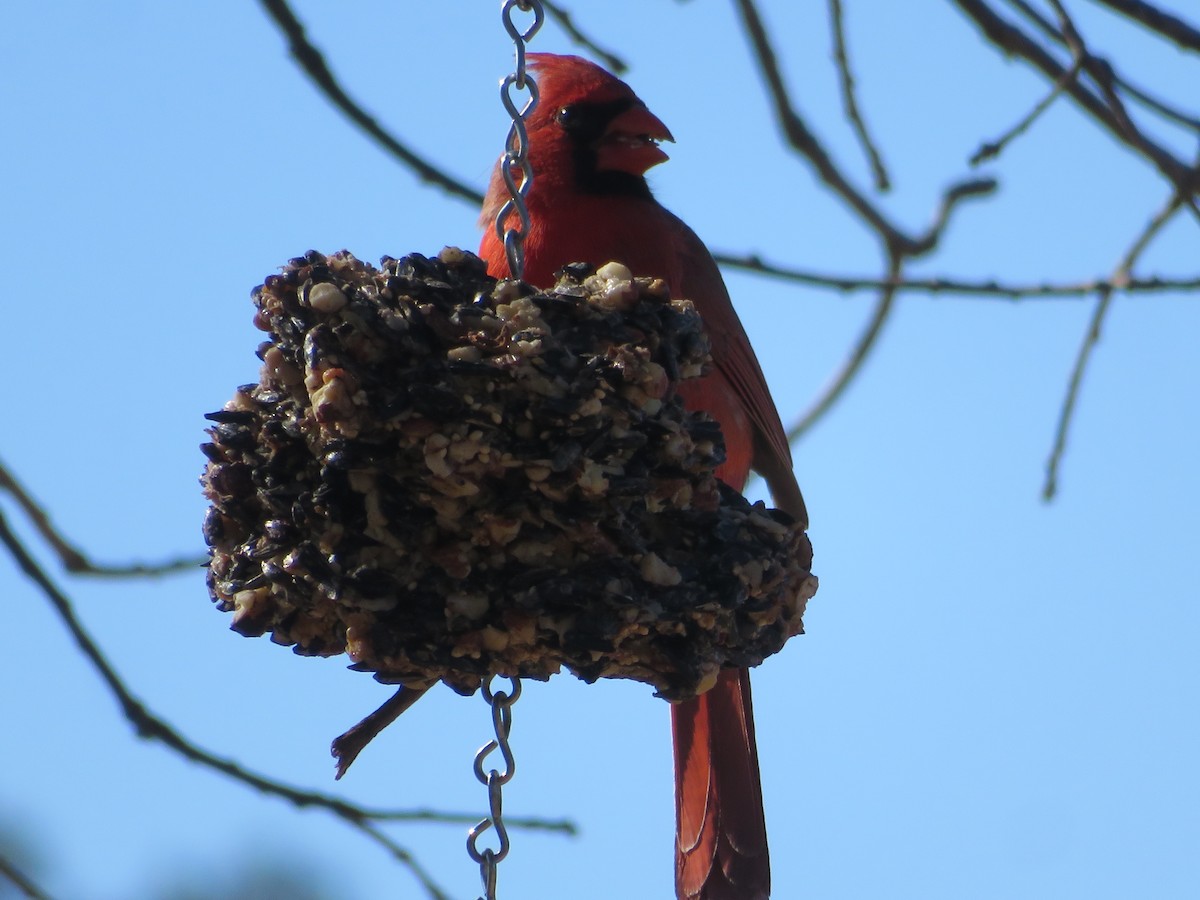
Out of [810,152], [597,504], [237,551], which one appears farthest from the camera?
[810,152]

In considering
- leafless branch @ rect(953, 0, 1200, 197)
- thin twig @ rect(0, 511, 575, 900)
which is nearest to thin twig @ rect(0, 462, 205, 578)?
thin twig @ rect(0, 511, 575, 900)

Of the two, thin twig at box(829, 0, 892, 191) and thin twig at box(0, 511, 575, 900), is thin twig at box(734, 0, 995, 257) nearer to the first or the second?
thin twig at box(829, 0, 892, 191)

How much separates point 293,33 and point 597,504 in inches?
51.2

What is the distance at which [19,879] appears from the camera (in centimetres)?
242

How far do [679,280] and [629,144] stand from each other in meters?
0.30

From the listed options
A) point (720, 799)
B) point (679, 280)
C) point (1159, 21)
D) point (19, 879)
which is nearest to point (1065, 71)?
point (1159, 21)

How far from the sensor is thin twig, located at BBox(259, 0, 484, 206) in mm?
2801

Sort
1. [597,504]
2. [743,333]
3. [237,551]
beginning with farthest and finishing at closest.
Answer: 1. [743,333]
2. [237,551]
3. [597,504]

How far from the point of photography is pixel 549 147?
326cm

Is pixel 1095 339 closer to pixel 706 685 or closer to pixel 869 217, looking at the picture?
pixel 869 217

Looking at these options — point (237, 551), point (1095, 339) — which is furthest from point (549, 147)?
point (237, 551)

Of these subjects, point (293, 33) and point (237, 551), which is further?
point (293, 33)

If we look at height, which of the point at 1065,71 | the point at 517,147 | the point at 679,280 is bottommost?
the point at 517,147

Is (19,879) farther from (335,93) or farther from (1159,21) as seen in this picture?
(1159,21)
